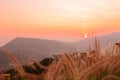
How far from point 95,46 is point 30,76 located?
31.0 inches

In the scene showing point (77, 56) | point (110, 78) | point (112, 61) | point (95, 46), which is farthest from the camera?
point (77, 56)

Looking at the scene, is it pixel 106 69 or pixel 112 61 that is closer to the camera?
pixel 112 61

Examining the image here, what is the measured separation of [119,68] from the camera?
3.11 m

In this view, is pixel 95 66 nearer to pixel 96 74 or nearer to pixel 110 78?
pixel 110 78

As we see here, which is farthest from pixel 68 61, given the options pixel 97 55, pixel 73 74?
pixel 97 55

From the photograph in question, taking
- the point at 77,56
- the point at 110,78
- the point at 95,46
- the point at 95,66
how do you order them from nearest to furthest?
the point at 110,78
the point at 95,66
the point at 95,46
the point at 77,56

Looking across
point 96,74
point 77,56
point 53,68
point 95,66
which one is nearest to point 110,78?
point 95,66

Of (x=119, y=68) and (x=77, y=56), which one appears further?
(x=77, y=56)

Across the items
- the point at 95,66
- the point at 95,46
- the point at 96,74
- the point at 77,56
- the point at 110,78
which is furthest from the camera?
the point at 77,56

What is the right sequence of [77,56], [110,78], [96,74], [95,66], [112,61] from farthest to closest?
[77,56] < [96,74] < [112,61] < [95,66] < [110,78]

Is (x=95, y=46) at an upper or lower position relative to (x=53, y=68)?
upper

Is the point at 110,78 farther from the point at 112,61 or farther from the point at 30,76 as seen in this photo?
the point at 30,76

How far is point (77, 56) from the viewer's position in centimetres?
417

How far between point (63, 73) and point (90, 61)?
0.39 metres
